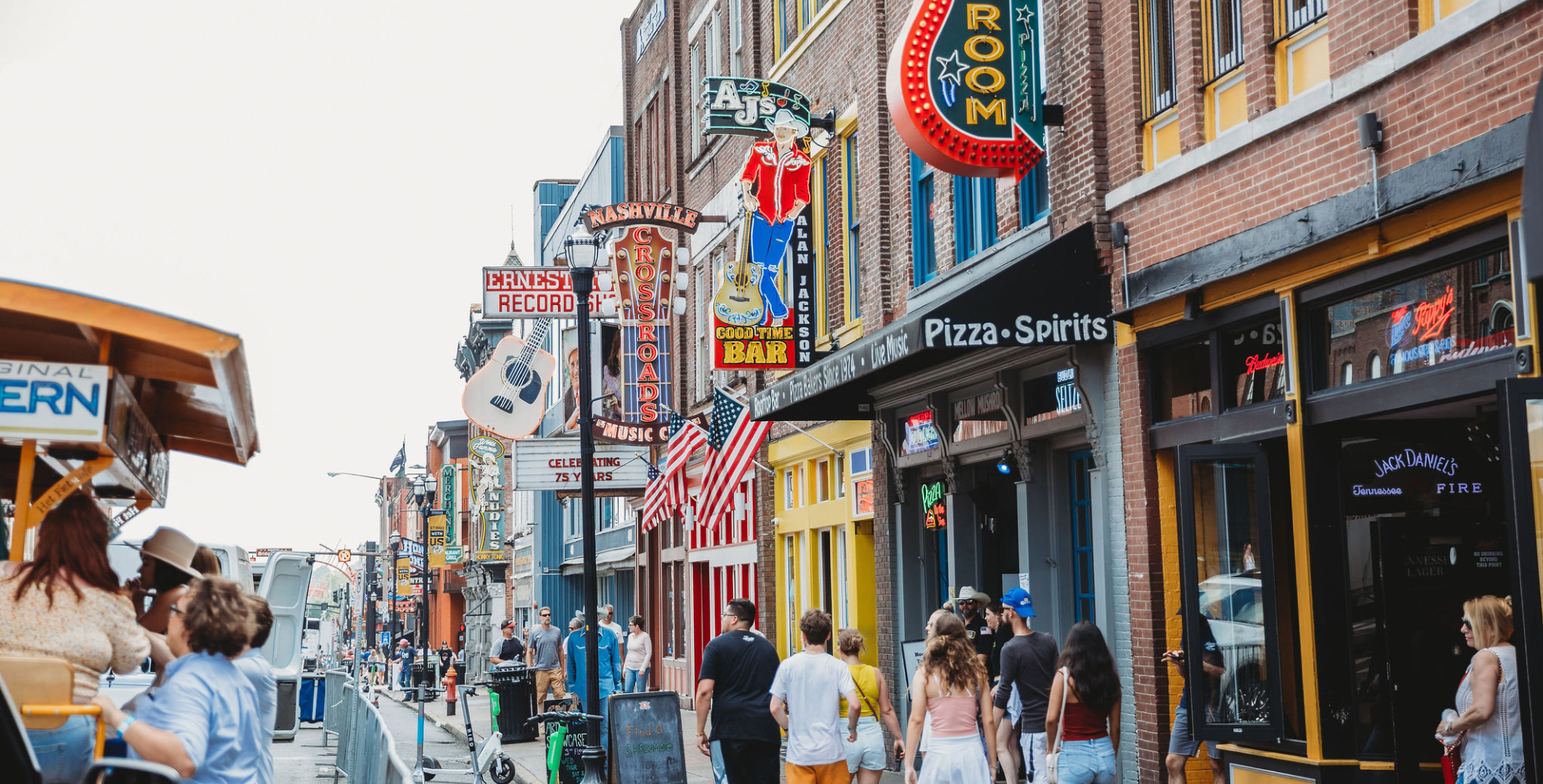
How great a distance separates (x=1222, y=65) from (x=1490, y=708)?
→ 5012 millimetres

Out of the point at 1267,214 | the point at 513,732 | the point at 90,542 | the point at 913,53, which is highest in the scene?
the point at 913,53

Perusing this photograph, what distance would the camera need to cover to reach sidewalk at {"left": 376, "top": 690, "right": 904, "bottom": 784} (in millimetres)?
17156

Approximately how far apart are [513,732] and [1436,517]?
14.9 m

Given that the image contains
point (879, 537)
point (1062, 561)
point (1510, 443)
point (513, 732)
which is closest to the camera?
point (1510, 443)

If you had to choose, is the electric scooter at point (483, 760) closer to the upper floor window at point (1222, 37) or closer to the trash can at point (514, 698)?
the trash can at point (514, 698)

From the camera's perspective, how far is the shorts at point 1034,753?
35.9 ft

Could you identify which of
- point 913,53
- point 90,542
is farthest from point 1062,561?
point 90,542

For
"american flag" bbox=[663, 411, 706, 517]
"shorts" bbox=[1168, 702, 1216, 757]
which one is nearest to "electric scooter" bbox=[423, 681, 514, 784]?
"american flag" bbox=[663, 411, 706, 517]

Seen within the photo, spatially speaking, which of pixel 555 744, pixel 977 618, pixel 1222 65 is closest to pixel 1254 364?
pixel 1222 65

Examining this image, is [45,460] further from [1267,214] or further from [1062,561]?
[1062,561]

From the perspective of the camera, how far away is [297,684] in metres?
19.3

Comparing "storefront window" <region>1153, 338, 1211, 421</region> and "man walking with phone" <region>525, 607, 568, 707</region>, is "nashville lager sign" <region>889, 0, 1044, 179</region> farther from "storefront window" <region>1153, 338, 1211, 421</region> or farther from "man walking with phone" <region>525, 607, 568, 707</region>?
"man walking with phone" <region>525, 607, 568, 707</region>

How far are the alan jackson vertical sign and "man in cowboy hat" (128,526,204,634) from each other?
35.9ft

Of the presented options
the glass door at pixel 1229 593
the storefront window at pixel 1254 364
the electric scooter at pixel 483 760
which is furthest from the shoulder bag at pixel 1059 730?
the electric scooter at pixel 483 760
